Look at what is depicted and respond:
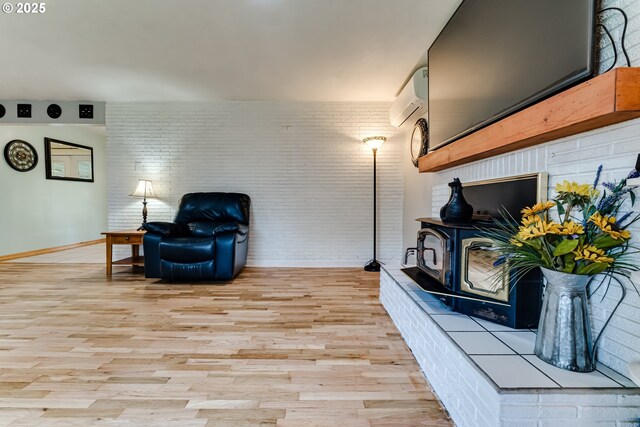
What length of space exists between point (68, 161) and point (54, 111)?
5.94ft

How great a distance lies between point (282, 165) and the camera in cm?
401

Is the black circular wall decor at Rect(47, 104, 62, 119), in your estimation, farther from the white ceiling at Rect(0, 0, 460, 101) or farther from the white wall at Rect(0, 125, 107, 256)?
the white wall at Rect(0, 125, 107, 256)

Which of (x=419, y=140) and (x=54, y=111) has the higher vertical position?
(x=54, y=111)

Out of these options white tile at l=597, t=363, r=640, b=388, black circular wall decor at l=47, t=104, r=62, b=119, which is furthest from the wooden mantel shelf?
black circular wall decor at l=47, t=104, r=62, b=119

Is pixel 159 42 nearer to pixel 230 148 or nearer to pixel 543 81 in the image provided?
pixel 230 148

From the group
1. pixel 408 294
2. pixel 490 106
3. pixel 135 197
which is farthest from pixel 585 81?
pixel 135 197

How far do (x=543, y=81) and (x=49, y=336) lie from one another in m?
3.13

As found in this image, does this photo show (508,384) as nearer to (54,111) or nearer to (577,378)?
(577,378)

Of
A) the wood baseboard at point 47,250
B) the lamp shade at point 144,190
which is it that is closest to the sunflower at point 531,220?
the lamp shade at point 144,190

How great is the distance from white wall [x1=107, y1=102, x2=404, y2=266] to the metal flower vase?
118 inches

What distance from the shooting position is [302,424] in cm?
114

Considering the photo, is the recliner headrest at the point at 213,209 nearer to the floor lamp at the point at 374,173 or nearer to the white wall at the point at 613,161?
the floor lamp at the point at 374,173

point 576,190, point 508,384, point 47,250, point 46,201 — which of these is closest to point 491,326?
point 508,384

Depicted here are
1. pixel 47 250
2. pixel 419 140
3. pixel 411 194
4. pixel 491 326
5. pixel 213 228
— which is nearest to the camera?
pixel 491 326
